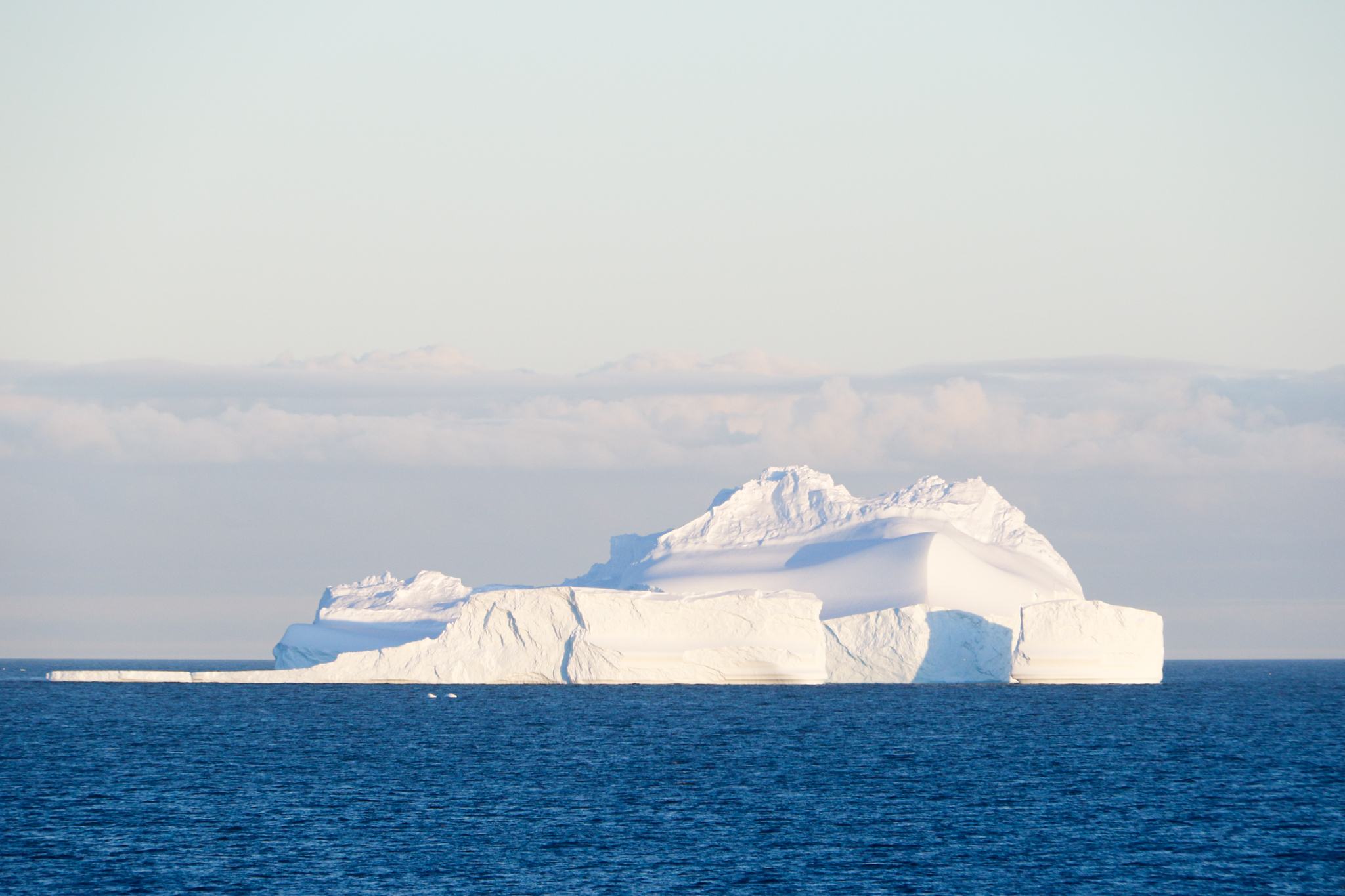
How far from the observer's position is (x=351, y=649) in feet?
Answer: 234

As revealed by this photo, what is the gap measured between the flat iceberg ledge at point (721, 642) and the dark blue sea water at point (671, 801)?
3018 millimetres

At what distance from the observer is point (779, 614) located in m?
61.5

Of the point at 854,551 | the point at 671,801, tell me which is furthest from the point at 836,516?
the point at 671,801

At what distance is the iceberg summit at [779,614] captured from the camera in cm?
6172

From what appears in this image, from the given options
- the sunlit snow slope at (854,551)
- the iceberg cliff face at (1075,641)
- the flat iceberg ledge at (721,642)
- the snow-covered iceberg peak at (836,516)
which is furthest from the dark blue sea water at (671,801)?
the snow-covered iceberg peak at (836,516)

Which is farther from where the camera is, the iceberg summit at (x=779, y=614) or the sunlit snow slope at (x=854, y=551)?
the sunlit snow slope at (x=854, y=551)

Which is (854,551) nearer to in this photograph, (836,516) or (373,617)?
(836,516)

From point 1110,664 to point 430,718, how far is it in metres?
29.3

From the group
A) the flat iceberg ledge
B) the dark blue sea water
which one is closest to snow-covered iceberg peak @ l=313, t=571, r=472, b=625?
the flat iceberg ledge

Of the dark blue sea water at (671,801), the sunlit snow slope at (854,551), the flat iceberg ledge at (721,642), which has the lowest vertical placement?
the dark blue sea water at (671,801)

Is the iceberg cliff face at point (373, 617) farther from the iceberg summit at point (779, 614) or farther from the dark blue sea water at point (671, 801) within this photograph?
the dark blue sea water at point (671, 801)

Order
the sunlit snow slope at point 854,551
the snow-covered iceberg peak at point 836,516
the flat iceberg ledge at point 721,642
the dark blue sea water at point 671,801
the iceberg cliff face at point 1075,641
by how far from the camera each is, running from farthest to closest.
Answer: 1. the snow-covered iceberg peak at point 836,516
2. the sunlit snow slope at point 854,551
3. the iceberg cliff face at point 1075,641
4. the flat iceberg ledge at point 721,642
5. the dark blue sea water at point 671,801

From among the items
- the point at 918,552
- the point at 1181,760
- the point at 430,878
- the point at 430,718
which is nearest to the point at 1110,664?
the point at 918,552

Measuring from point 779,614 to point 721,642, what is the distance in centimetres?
259
